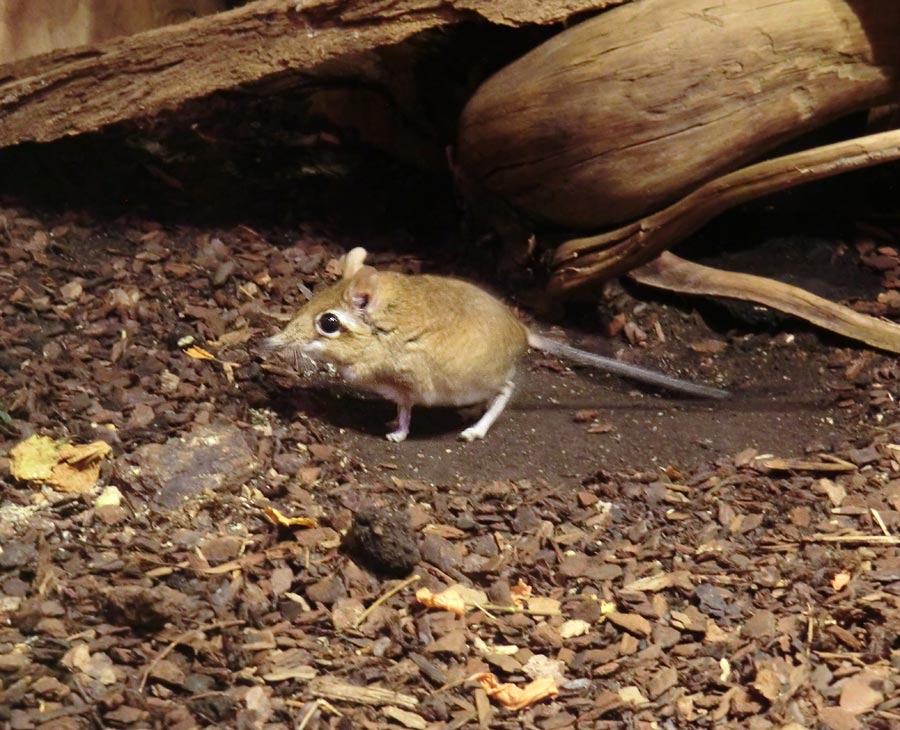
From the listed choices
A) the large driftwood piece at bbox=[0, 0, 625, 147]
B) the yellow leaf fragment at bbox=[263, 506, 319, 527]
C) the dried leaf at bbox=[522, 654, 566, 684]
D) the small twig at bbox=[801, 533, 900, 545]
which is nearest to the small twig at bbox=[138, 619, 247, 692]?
the yellow leaf fragment at bbox=[263, 506, 319, 527]

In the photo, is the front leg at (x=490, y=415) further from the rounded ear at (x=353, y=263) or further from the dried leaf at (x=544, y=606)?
the dried leaf at (x=544, y=606)

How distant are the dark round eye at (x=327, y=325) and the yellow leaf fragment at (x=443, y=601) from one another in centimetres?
161

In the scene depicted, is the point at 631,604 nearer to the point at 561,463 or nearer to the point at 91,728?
the point at 561,463

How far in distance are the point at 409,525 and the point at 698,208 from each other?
246 cm

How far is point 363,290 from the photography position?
16.3 ft

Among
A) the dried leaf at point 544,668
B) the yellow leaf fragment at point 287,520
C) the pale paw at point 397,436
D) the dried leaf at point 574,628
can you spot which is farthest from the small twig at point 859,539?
the yellow leaf fragment at point 287,520

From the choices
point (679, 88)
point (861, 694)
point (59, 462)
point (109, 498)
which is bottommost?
point (861, 694)

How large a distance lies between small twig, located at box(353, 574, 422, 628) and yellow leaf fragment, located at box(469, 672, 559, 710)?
0.47 m

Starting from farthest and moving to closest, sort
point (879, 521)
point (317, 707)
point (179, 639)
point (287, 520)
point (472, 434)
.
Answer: point (472, 434) → point (879, 521) → point (287, 520) → point (179, 639) → point (317, 707)

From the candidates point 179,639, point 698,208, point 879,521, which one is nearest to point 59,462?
point 179,639

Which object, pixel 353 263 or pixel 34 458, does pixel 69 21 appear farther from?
pixel 34 458

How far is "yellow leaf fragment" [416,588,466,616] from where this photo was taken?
383cm

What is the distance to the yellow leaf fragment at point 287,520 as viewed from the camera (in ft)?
13.6

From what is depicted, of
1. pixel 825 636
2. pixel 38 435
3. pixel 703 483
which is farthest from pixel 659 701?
pixel 38 435
